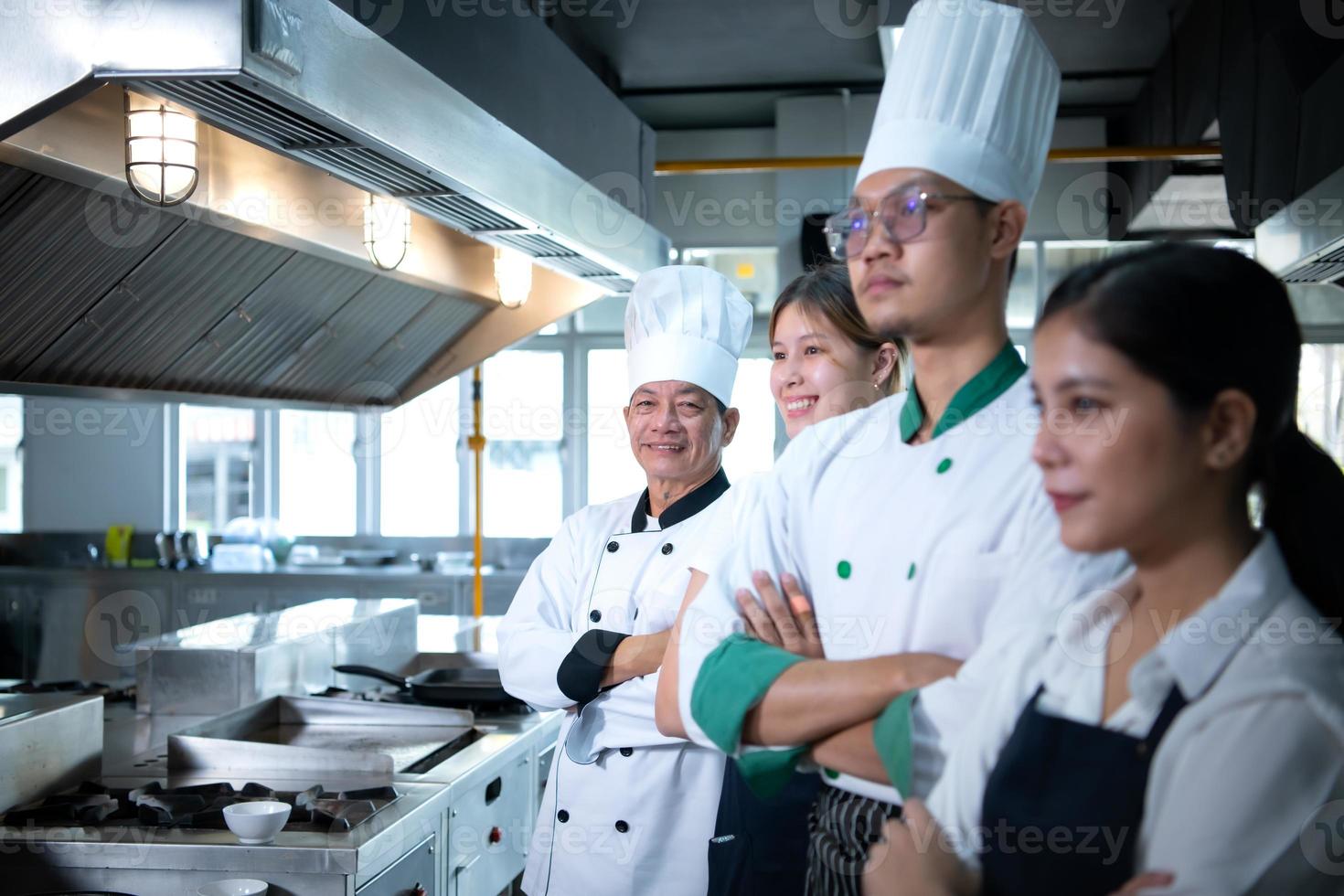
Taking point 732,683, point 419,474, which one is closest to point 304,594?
point 419,474

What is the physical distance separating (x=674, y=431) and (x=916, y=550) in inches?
43.5

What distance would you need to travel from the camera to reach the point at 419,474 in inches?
294

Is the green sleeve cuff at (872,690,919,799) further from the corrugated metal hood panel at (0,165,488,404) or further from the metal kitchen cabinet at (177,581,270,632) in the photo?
the metal kitchen cabinet at (177,581,270,632)

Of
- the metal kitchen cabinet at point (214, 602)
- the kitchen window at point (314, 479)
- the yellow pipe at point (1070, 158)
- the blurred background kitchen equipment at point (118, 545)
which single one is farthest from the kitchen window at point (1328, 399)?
the blurred background kitchen equipment at point (118, 545)

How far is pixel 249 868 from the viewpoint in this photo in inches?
78.6

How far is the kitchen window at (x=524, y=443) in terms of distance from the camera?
732cm

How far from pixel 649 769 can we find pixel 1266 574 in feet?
4.26

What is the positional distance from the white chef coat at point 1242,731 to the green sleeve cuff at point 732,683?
253 mm

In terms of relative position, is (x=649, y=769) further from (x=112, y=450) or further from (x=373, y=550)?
(x=112, y=450)

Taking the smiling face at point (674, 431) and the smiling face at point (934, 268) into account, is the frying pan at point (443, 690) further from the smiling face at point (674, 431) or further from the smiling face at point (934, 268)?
the smiling face at point (934, 268)

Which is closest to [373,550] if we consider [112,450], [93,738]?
[112,450]

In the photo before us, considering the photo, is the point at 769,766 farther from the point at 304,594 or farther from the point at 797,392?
the point at 304,594

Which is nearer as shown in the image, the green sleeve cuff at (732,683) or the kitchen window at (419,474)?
the green sleeve cuff at (732,683)

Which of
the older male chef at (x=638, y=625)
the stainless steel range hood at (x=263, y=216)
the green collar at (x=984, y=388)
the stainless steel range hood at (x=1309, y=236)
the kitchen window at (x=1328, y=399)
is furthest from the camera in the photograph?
the kitchen window at (x=1328, y=399)
